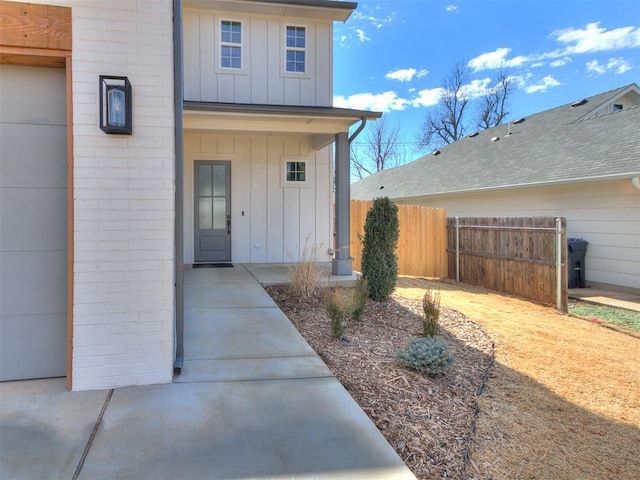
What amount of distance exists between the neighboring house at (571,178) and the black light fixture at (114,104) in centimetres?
932

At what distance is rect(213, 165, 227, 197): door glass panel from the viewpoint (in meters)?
9.75

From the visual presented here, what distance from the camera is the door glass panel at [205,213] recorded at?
9703mm

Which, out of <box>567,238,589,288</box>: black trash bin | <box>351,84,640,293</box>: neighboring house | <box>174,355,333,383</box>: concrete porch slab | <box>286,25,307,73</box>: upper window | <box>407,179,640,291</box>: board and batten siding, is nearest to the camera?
<box>174,355,333,383</box>: concrete porch slab

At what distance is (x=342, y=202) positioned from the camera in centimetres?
805

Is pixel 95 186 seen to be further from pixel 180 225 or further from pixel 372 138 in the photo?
pixel 372 138

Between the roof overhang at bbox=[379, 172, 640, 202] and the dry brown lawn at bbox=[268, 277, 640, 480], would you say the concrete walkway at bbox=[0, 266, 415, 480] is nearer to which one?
the dry brown lawn at bbox=[268, 277, 640, 480]

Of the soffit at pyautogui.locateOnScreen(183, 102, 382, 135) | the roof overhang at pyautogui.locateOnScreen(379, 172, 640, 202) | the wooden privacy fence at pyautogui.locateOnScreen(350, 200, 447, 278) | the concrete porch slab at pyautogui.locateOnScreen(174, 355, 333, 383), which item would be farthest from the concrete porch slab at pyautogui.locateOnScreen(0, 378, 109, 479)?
the roof overhang at pyautogui.locateOnScreen(379, 172, 640, 202)

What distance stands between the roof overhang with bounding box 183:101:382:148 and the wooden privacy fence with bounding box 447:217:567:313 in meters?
3.86

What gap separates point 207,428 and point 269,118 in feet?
20.4

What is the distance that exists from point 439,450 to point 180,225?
2631 mm

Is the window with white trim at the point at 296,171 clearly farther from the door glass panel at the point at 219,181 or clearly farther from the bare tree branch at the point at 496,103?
the bare tree branch at the point at 496,103

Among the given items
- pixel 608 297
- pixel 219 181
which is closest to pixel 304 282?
pixel 219 181

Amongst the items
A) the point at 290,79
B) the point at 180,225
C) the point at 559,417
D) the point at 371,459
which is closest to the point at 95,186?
the point at 180,225

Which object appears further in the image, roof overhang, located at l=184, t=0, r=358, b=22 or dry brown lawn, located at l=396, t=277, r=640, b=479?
roof overhang, located at l=184, t=0, r=358, b=22
